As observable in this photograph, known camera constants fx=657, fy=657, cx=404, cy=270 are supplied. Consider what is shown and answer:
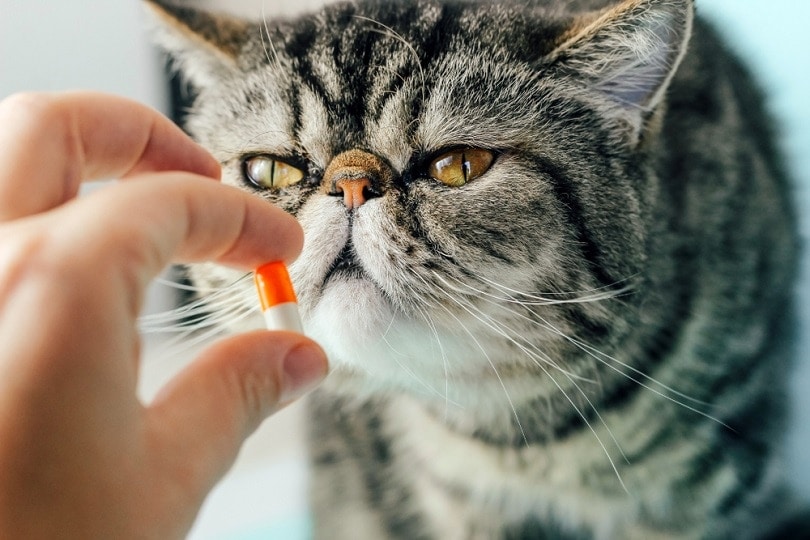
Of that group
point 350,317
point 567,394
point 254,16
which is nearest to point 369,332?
point 350,317

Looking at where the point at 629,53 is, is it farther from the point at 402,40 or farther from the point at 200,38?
the point at 200,38

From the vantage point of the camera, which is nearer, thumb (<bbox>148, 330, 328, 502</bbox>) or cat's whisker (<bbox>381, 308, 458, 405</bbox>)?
thumb (<bbox>148, 330, 328, 502</bbox>)

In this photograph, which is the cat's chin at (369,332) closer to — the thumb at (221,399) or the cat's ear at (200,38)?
the thumb at (221,399)

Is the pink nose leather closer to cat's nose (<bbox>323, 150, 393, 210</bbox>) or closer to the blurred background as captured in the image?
cat's nose (<bbox>323, 150, 393, 210</bbox>)

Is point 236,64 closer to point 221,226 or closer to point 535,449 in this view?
point 221,226

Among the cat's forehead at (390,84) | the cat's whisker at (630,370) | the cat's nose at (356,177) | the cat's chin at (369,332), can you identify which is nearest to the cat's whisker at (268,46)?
the cat's forehead at (390,84)

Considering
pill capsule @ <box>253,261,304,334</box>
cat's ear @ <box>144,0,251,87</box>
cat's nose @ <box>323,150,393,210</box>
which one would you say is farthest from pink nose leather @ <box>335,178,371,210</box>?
cat's ear @ <box>144,0,251,87</box>

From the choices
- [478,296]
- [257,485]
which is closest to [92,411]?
[478,296]
